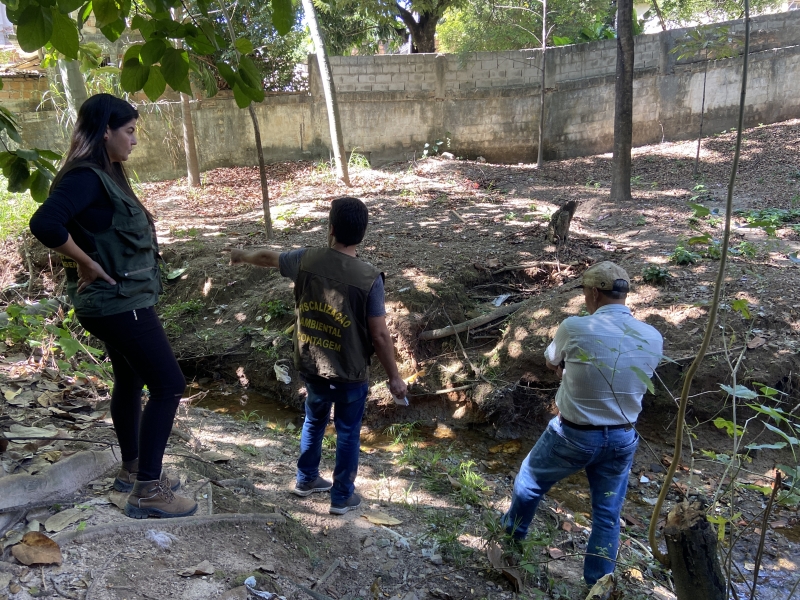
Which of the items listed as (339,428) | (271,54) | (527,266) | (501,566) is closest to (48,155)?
(339,428)

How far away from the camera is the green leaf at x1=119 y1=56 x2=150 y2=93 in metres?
2.08

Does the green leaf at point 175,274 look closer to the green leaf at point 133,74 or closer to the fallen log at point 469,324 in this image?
the fallen log at point 469,324

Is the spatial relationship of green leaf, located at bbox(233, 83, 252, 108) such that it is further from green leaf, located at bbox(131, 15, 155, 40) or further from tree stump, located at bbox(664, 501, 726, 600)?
tree stump, located at bbox(664, 501, 726, 600)

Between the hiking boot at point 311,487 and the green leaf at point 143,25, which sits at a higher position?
the green leaf at point 143,25

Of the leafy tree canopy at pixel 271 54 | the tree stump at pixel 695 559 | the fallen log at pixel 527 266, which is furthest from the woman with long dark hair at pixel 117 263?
the leafy tree canopy at pixel 271 54

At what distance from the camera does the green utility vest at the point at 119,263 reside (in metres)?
2.20

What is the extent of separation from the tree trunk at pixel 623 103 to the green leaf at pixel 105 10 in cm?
801

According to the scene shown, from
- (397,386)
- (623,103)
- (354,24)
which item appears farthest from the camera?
(354,24)

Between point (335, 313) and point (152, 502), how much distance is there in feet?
3.77

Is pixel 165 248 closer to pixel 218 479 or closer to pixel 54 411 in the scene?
pixel 54 411

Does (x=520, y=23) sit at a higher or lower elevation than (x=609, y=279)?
higher

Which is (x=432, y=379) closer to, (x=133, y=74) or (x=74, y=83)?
(x=133, y=74)

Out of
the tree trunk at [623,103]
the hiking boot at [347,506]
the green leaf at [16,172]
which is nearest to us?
the green leaf at [16,172]

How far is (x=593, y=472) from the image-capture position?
286 cm
